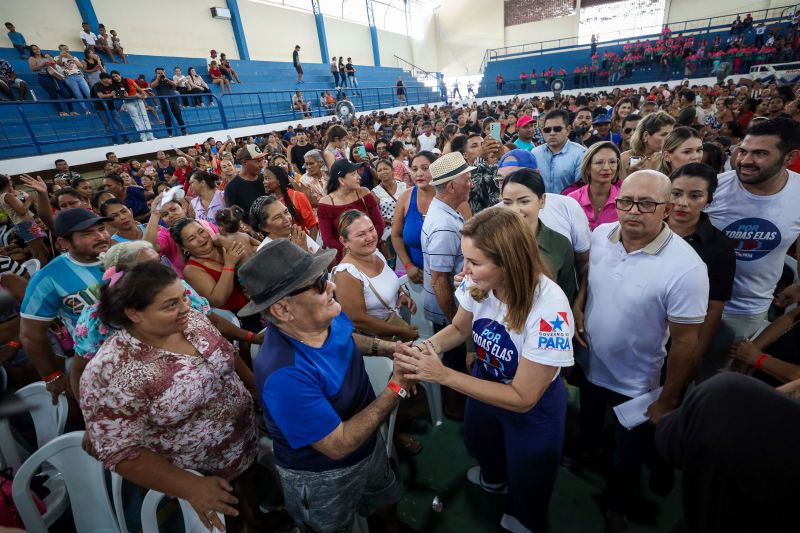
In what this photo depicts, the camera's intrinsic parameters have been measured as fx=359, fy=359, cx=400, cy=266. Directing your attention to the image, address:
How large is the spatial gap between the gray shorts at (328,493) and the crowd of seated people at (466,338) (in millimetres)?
10

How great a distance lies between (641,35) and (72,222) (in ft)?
114

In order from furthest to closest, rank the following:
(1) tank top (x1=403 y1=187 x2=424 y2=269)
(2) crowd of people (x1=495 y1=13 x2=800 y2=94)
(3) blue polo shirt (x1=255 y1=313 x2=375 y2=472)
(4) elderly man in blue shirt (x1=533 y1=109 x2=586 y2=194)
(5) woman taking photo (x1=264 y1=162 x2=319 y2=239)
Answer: (2) crowd of people (x1=495 y1=13 x2=800 y2=94)
(5) woman taking photo (x1=264 y1=162 x2=319 y2=239)
(4) elderly man in blue shirt (x1=533 y1=109 x2=586 y2=194)
(1) tank top (x1=403 y1=187 x2=424 y2=269)
(3) blue polo shirt (x1=255 y1=313 x2=375 y2=472)

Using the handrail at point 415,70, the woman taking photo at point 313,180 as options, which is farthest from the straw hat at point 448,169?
the handrail at point 415,70

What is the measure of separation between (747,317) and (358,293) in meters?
2.64

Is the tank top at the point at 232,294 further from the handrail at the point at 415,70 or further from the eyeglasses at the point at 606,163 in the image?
the handrail at the point at 415,70

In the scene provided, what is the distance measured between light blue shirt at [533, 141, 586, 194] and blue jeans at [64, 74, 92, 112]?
12364 mm

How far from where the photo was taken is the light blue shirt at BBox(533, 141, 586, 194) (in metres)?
4.06

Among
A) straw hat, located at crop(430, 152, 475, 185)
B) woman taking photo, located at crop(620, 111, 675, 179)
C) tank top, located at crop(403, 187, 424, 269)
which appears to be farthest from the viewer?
woman taking photo, located at crop(620, 111, 675, 179)

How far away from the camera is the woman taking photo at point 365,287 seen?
2.49 meters

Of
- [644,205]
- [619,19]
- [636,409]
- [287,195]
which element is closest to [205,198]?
[287,195]

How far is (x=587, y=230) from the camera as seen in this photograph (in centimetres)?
252

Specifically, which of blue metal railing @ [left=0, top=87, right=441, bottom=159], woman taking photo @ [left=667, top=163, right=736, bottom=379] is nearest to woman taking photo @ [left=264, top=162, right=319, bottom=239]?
woman taking photo @ [left=667, top=163, right=736, bottom=379]

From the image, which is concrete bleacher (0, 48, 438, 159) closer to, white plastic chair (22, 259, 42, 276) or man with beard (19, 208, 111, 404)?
white plastic chair (22, 259, 42, 276)

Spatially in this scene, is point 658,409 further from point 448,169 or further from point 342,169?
point 342,169
